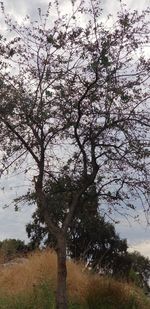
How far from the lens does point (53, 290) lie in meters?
14.8

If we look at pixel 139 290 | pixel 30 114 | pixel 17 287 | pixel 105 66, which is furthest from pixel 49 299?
pixel 105 66

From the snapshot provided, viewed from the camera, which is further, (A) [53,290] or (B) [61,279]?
(A) [53,290]

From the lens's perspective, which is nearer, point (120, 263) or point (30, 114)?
point (30, 114)

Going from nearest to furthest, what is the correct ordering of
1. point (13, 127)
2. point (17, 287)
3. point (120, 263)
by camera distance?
point (13, 127), point (17, 287), point (120, 263)

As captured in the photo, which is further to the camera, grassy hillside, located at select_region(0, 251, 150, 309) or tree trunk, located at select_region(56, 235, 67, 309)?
grassy hillside, located at select_region(0, 251, 150, 309)

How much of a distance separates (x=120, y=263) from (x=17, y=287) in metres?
22.3

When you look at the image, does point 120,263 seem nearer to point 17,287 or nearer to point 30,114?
point 17,287

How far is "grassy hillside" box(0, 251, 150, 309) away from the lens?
14.4 meters

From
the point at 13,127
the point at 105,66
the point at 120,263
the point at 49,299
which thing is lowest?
the point at 49,299

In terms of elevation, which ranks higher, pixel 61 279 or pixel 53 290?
pixel 53 290

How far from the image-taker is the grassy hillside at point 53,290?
1439cm

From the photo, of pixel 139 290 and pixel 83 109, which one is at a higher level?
pixel 83 109

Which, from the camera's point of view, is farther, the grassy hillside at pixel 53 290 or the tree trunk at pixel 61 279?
the grassy hillside at pixel 53 290

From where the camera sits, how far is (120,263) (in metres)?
37.4
